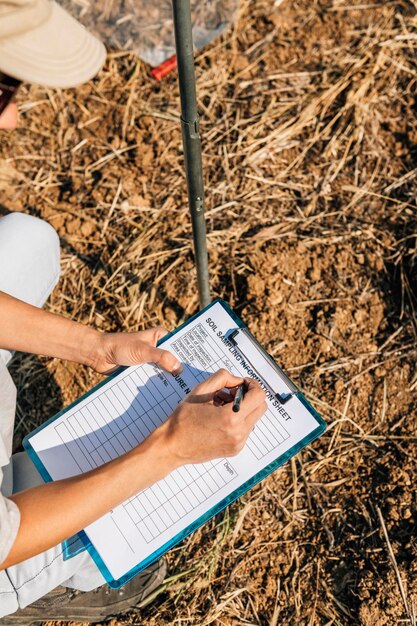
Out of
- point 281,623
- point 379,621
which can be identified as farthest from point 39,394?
point 379,621

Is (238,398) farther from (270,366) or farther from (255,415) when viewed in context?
(270,366)

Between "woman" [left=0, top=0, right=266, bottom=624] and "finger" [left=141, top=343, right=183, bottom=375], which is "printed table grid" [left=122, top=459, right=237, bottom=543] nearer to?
"woman" [left=0, top=0, right=266, bottom=624]

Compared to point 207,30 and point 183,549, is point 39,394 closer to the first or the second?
point 183,549

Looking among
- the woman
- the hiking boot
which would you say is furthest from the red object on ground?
the hiking boot

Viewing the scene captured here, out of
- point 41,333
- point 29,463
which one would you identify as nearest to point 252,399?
point 41,333

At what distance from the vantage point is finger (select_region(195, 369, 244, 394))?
50.6 inches

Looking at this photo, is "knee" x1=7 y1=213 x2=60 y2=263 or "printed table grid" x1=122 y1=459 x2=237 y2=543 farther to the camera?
"knee" x1=7 y1=213 x2=60 y2=263

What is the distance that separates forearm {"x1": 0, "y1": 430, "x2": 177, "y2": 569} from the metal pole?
0.52m

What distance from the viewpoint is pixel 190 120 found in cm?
117

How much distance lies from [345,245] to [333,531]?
97cm

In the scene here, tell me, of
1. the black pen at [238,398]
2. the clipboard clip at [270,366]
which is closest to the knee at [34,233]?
the clipboard clip at [270,366]

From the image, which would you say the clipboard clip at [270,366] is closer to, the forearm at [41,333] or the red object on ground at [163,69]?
the forearm at [41,333]

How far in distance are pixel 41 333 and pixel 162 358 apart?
1.08 feet

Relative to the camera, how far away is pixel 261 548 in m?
1.87
